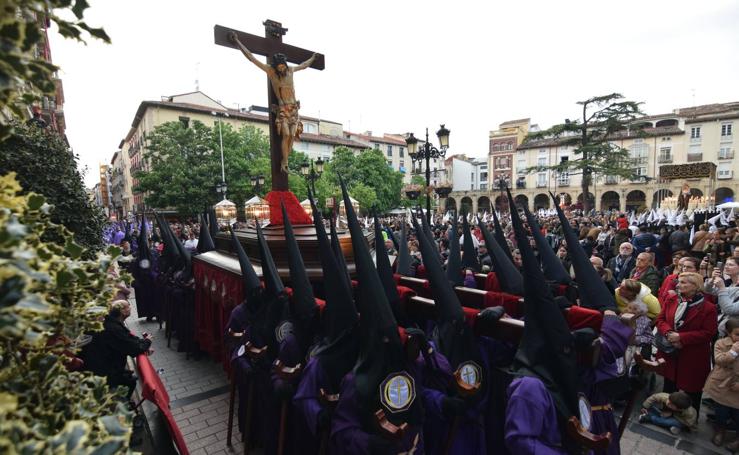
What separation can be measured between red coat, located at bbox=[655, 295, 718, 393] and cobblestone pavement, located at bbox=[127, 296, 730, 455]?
22.0 inches

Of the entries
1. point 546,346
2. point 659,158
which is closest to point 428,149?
point 546,346

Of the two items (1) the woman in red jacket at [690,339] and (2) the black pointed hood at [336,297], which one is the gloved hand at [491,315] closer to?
(2) the black pointed hood at [336,297]

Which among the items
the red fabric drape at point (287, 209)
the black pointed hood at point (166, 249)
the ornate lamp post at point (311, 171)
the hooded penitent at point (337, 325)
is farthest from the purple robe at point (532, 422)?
the ornate lamp post at point (311, 171)

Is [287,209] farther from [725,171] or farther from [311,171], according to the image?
[725,171]

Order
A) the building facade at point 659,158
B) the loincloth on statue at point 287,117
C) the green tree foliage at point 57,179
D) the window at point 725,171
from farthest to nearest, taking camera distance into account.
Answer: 1. the window at point 725,171
2. the building facade at point 659,158
3. the loincloth on statue at point 287,117
4. the green tree foliage at point 57,179

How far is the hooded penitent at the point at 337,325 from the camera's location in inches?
113

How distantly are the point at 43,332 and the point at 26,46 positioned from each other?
0.70 meters

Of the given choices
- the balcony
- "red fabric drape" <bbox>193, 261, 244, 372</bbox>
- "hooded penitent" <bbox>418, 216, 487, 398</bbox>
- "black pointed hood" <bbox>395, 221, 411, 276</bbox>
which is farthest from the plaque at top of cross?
the balcony

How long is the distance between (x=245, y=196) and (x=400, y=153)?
4027 centimetres

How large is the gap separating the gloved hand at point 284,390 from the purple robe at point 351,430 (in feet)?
2.06

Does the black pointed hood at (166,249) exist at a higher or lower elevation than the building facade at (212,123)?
lower

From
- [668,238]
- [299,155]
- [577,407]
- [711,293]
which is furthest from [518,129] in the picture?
[577,407]

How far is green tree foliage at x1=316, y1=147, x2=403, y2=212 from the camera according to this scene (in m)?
42.0

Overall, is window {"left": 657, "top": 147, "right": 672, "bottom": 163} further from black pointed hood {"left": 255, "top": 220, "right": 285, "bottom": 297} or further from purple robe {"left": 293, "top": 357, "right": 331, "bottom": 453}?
purple robe {"left": 293, "top": 357, "right": 331, "bottom": 453}
